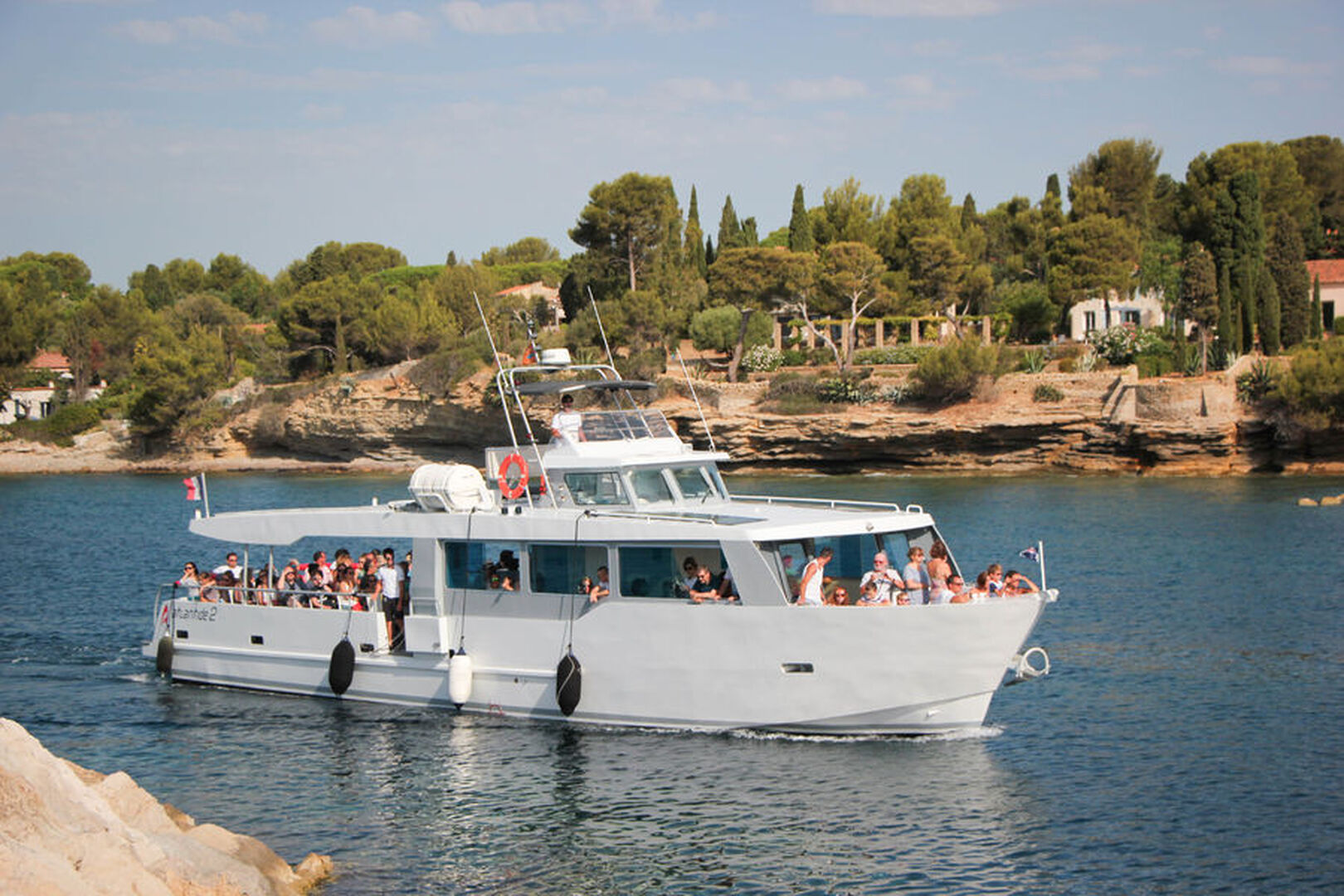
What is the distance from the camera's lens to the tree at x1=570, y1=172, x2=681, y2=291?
7769 cm

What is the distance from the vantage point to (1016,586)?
1805 cm

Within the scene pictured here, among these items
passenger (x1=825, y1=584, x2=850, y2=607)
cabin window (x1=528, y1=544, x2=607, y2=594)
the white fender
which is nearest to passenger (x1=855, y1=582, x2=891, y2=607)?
passenger (x1=825, y1=584, x2=850, y2=607)

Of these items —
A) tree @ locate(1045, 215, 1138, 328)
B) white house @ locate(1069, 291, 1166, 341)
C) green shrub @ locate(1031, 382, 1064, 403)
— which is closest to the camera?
green shrub @ locate(1031, 382, 1064, 403)

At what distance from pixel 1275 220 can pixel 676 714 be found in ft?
210

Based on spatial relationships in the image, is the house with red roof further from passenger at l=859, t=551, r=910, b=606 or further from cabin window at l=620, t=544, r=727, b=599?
cabin window at l=620, t=544, r=727, b=599

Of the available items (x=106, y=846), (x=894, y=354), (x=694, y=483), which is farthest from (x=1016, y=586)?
(x=894, y=354)

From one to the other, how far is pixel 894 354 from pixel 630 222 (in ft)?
63.3

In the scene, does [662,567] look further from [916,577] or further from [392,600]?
[392,600]

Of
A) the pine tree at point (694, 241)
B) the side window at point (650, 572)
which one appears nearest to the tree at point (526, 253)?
the pine tree at point (694, 241)

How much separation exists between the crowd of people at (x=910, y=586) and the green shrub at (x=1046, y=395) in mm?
42983

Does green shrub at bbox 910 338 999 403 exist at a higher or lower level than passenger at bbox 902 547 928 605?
higher

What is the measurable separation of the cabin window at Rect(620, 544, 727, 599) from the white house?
60.7 m

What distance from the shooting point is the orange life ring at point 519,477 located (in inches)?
779

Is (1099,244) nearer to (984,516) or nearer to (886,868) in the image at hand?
(984,516)
